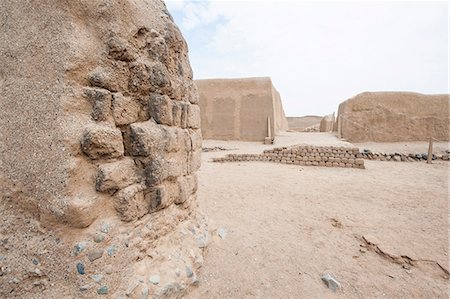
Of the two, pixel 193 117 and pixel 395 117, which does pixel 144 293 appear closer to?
pixel 193 117

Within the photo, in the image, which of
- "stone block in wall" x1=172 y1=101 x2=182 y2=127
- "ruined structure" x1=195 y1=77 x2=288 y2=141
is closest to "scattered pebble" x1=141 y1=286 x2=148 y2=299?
"stone block in wall" x1=172 y1=101 x2=182 y2=127

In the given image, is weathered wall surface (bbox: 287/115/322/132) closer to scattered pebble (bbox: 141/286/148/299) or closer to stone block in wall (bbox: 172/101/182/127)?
stone block in wall (bbox: 172/101/182/127)

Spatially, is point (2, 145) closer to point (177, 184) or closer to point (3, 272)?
point (3, 272)

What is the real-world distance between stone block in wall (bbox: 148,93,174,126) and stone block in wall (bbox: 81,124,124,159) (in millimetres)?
349

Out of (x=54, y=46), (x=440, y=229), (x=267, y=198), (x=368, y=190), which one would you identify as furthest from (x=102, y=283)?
(x=368, y=190)

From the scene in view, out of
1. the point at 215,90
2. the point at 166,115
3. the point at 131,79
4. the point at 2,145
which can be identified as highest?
the point at 215,90

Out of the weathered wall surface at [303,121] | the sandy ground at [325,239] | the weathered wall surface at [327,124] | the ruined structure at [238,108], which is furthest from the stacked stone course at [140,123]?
the weathered wall surface at [303,121]

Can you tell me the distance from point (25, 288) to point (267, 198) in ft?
11.2

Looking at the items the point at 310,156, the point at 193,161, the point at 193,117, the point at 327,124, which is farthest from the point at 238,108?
the point at 193,161

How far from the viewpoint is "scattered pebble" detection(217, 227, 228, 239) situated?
101 inches

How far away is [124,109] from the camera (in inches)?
63.3

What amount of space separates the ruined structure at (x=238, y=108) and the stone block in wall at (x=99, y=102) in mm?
10328

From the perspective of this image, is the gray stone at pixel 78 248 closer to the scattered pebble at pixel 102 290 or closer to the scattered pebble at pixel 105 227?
the scattered pebble at pixel 105 227

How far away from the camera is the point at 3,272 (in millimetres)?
1270
